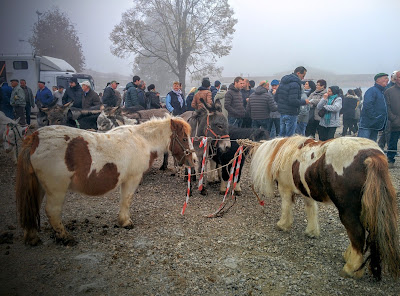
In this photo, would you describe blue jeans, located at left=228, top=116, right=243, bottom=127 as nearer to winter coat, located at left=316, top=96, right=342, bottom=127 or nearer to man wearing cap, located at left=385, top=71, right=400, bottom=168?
winter coat, located at left=316, top=96, right=342, bottom=127

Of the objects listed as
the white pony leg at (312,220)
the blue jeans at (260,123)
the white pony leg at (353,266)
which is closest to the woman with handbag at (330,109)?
the blue jeans at (260,123)

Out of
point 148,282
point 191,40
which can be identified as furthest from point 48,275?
point 191,40

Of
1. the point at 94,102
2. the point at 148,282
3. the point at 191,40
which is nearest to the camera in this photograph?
the point at 148,282

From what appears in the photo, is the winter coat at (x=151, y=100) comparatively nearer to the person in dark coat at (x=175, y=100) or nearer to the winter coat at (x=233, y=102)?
the person in dark coat at (x=175, y=100)

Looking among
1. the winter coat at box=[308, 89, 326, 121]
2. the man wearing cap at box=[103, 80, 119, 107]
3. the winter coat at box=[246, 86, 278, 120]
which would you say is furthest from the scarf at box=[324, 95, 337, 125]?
the man wearing cap at box=[103, 80, 119, 107]

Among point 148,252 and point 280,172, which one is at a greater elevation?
point 280,172

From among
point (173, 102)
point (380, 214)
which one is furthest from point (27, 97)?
point (380, 214)

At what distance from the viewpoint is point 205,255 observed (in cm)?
358

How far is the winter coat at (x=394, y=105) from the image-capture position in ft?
23.3

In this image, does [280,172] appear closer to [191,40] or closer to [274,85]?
[274,85]

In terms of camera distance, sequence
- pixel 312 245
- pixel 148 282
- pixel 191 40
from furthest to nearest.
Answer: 1. pixel 191 40
2. pixel 312 245
3. pixel 148 282

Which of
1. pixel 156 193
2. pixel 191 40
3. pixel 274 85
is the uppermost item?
pixel 191 40

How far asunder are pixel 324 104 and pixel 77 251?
714 cm

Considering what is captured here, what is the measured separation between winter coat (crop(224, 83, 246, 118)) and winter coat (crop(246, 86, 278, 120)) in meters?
0.48
